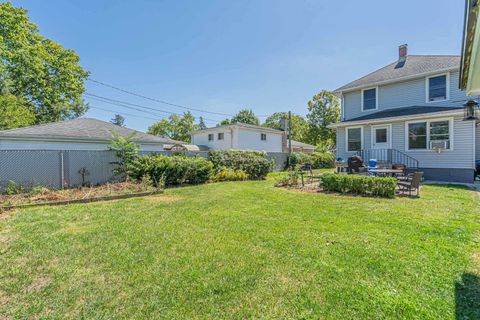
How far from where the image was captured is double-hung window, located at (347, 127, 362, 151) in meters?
14.5

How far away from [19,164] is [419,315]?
1213cm

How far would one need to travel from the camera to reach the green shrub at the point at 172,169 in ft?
32.3

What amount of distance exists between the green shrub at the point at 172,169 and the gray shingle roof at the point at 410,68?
12034mm

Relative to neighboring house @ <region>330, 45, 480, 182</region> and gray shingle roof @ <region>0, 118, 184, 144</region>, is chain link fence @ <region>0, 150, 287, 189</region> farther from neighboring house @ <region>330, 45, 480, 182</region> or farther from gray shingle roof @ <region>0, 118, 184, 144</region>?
neighboring house @ <region>330, 45, 480, 182</region>

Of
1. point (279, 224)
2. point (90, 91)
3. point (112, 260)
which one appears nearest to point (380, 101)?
point (279, 224)

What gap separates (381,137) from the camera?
44.5 ft

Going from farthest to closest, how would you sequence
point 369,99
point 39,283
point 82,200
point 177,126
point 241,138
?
point 177,126
point 241,138
point 369,99
point 82,200
point 39,283

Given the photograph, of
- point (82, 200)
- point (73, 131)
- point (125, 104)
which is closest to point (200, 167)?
point (82, 200)

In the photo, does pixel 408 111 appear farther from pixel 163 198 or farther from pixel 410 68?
pixel 163 198

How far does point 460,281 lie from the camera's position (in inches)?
103

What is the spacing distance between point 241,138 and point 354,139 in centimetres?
1070

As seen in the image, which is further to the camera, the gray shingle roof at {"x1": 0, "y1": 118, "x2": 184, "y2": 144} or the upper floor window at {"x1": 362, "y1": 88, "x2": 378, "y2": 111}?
the upper floor window at {"x1": 362, "y1": 88, "x2": 378, "y2": 111}

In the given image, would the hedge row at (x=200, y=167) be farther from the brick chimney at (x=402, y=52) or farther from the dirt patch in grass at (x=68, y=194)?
the brick chimney at (x=402, y=52)

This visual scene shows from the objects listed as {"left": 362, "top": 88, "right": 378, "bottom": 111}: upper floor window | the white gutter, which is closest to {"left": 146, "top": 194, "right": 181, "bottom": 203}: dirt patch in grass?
the white gutter
